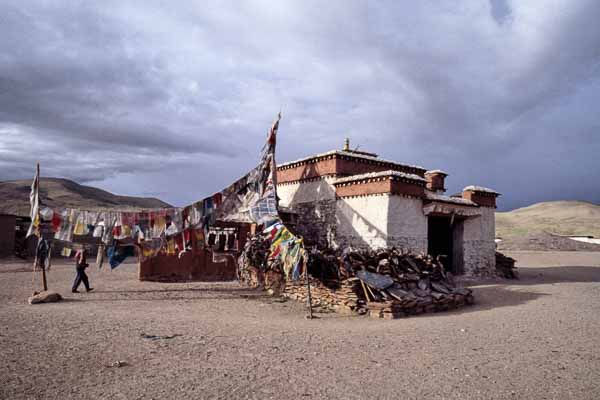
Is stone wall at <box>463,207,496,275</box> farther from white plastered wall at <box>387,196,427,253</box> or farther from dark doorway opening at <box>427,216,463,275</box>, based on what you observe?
white plastered wall at <box>387,196,427,253</box>

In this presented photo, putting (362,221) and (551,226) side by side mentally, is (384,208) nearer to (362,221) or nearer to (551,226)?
(362,221)

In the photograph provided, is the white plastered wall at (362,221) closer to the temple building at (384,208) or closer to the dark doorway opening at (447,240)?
the temple building at (384,208)

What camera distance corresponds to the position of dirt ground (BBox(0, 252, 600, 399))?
5.09 m

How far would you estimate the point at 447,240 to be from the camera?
18.5 m

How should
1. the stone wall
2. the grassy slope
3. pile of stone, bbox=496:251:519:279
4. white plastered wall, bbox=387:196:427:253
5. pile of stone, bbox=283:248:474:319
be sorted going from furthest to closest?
the grassy slope < pile of stone, bbox=496:251:519:279 < the stone wall < white plastered wall, bbox=387:196:427:253 < pile of stone, bbox=283:248:474:319

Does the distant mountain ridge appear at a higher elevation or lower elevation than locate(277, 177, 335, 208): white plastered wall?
higher

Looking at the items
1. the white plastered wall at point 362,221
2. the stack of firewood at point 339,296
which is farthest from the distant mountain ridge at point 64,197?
the stack of firewood at point 339,296

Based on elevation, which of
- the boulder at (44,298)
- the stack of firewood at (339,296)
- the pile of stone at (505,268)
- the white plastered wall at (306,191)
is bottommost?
the boulder at (44,298)

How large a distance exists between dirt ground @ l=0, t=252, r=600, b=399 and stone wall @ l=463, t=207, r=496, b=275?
612 centimetres

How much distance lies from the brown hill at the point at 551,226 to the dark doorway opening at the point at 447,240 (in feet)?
81.1

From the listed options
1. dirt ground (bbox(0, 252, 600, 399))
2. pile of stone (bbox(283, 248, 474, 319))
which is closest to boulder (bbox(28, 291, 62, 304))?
dirt ground (bbox(0, 252, 600, 399))

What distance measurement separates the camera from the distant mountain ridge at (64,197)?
49359 millimetres

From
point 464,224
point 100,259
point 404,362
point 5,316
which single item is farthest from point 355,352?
point 464,224

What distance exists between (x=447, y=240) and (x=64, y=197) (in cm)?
5999
